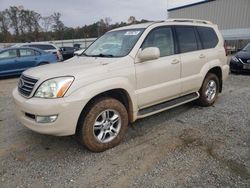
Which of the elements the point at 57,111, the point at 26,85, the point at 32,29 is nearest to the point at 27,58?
the point at 26,85

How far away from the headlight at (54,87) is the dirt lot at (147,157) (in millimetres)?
951

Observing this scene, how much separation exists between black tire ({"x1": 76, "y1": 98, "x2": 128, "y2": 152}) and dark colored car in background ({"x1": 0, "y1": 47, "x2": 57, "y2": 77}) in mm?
8441

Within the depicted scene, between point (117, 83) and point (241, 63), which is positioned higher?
point (117, 83)

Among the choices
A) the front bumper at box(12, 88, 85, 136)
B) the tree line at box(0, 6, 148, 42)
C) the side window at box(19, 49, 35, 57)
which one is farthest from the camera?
the tree line at box(0, 6, 148, 42)

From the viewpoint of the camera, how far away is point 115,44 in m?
4.53

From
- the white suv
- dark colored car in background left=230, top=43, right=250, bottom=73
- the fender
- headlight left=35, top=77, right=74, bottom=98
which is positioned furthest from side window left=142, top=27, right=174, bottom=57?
dark colored car in background left=230, top=43, right=250, bottom=73

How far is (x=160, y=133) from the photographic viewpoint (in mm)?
4406

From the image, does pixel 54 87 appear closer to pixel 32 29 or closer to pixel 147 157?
pixel 147 157

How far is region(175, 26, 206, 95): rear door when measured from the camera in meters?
4.91

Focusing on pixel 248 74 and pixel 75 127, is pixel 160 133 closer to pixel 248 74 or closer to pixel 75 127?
pixel 75 127

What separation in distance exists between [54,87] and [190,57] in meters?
2.84

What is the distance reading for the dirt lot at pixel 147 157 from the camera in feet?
10.1

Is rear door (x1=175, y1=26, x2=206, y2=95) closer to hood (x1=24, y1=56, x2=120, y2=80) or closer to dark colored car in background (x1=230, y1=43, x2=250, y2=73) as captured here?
hood (x1=24, y1=56, x2=120, y2=80)

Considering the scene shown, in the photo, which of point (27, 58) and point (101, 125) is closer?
point (101, 125)
